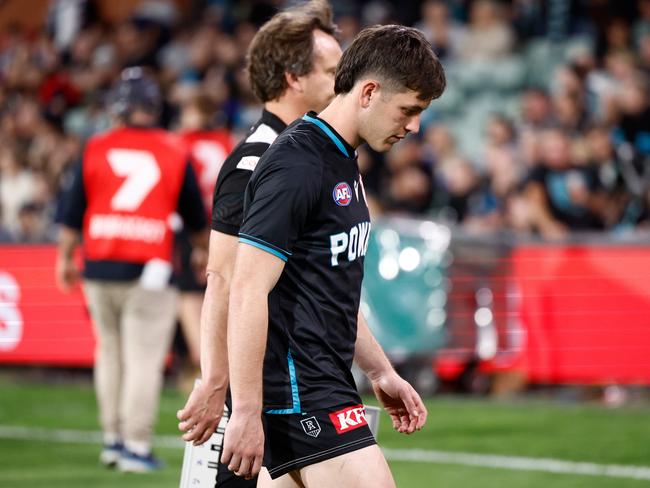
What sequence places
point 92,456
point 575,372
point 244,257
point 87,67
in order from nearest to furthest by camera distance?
point 244,257
point 92,456
point 575,372
point 87,67

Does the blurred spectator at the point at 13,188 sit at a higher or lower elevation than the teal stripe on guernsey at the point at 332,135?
lower

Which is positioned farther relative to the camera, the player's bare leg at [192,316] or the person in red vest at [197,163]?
the player's bare leg at [192,316]

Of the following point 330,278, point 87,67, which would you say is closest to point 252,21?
point 87,67

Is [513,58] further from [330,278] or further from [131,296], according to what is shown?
[330,278]

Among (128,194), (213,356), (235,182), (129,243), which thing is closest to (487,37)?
(128,194)

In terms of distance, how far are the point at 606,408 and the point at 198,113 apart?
14.5 ft

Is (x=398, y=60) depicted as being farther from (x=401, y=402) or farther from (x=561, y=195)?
(x=561, y=195)

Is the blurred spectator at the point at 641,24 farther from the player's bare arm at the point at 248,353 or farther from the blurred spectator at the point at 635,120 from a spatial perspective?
the player's bare arm at the point at 248,353

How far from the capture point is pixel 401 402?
4391 millimetres

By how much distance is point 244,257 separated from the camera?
3.66 meters

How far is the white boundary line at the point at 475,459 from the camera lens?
811 cm

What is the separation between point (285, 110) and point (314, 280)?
3.51 ft

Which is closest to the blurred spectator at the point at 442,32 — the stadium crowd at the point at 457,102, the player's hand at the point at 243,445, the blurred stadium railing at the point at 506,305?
the stadium crowd at the point at 457,102

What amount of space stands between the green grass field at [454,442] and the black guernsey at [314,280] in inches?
162
